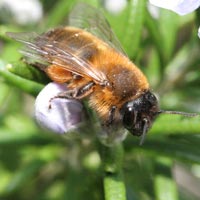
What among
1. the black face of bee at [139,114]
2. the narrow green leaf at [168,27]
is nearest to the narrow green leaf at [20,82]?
the black face of bee at [139,114]

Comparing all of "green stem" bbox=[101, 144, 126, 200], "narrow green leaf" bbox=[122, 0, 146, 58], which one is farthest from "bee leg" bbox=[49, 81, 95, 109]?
"narrow green leaf" bbox=[122, 0, 146, 58]

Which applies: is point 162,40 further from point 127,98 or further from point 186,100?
point 127,98

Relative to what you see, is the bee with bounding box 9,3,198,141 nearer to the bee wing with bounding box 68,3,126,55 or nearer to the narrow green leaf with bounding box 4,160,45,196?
the bee wing with bounding box 68,3,126,55

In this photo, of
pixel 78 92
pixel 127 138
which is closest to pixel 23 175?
pixel 127 138

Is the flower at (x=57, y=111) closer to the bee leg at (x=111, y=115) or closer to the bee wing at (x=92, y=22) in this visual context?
the bee leg at (x=111, y=115)

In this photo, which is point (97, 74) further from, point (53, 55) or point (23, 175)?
point (23, 175)

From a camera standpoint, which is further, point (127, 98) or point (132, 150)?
point (132, 150)

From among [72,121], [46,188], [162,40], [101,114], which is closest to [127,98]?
[101,114]
